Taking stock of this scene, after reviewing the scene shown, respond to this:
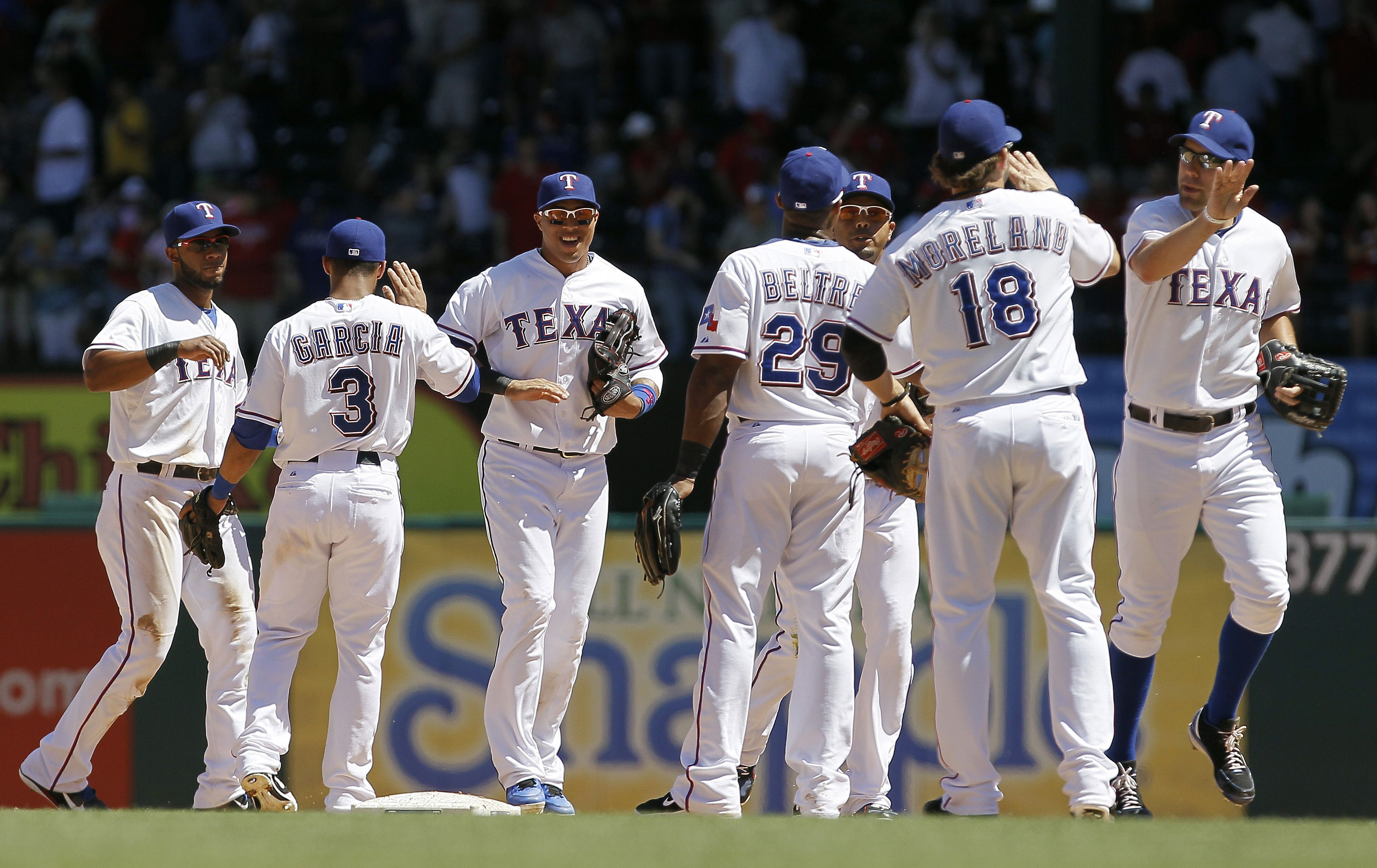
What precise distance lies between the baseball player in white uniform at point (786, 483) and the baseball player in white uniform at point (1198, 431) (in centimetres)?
109

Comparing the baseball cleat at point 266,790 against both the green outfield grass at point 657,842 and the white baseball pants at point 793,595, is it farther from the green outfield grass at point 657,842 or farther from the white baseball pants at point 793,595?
the white baseball pants at point 793,595

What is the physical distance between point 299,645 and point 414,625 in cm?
194

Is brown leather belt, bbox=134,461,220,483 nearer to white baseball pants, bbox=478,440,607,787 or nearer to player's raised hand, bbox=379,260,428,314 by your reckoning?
player's raised hand, bbox=379,260,428,314

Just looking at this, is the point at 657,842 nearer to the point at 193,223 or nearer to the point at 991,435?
the point at 991,435

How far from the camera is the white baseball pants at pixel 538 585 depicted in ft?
20.7

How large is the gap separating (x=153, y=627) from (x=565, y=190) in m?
2.66

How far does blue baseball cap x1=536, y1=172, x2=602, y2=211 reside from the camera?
649 centimetres

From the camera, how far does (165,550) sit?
684 cm

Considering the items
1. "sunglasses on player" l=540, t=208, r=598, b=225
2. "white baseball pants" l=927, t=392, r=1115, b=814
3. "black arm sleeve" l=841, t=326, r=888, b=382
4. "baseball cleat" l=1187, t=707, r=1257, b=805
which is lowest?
"baseball cleat" l=1187, t=707, r=1257, b=805

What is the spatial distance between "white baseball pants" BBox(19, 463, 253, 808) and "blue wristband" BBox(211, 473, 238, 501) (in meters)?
0.34

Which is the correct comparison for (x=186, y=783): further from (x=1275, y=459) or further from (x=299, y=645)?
(x=1275, y=459)

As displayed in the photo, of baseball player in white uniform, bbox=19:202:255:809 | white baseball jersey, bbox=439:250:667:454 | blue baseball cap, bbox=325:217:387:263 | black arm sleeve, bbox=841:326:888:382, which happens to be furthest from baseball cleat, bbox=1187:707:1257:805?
baseball player in white uniform, bbox=19:202:255:809

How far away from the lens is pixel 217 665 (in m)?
6.88

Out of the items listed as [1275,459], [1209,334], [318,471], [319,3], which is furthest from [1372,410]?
[319,3]
